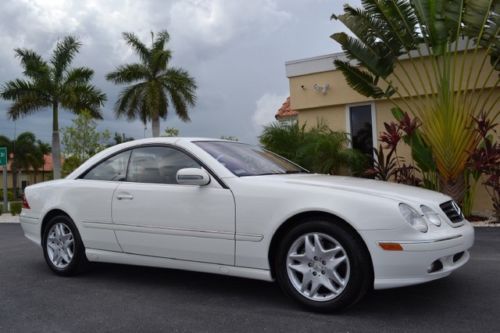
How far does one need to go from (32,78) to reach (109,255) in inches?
981

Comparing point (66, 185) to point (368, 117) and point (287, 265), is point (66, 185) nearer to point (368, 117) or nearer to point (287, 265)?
point (287, 265)

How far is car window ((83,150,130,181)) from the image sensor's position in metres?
5.20

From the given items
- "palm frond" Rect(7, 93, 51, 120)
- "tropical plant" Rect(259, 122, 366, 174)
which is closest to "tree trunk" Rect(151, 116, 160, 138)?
"palm frond" Rect(7, 93, 51, 120)

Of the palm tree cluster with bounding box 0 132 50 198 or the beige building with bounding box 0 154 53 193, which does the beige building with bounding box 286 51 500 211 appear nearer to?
the palm tree cluster with bounding box 0 132 50 198

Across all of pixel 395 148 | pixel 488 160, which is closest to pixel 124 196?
pixel 395 148

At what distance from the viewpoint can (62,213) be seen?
18.2 ft

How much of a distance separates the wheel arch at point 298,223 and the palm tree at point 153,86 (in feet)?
86.2

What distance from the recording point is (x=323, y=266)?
12.6 ft

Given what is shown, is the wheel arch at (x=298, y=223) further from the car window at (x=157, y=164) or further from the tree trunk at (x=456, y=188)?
the tree trunk at (x=456, y=188)

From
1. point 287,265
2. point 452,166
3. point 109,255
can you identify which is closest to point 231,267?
point 287,265

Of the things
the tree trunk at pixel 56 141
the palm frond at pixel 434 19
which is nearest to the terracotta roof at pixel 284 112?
the palm frond at pixel 434 19

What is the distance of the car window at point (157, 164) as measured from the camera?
477 cm

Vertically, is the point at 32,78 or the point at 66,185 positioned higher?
the point at 32,78

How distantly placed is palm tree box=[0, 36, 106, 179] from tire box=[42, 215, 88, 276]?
23.3 metres
